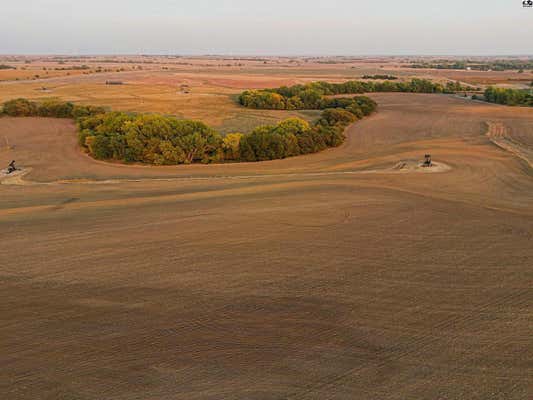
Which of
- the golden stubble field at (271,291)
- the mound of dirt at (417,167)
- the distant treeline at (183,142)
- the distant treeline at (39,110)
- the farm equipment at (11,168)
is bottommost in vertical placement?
the golden stubble field at (271,291)

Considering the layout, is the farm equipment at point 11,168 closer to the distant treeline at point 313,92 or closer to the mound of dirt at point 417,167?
the mound of dirt at point 417,167

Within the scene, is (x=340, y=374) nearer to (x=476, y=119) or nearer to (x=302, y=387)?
(x=302, y=387)

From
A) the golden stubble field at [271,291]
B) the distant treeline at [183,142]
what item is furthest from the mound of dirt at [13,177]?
the distant treeline at [183,142]

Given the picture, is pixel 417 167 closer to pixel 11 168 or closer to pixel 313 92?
pixel 11 168

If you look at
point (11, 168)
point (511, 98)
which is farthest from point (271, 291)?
point (511, 98)

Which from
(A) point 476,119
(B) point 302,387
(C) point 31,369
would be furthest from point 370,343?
(A) point 476,119

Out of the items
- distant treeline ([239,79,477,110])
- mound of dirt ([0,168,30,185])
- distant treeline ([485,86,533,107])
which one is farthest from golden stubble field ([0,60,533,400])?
distant treeline ([485,86,533,107])

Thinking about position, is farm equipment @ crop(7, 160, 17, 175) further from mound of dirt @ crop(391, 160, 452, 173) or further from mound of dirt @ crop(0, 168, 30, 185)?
mound of dirt @ crop(391, 160, 452, 173)
